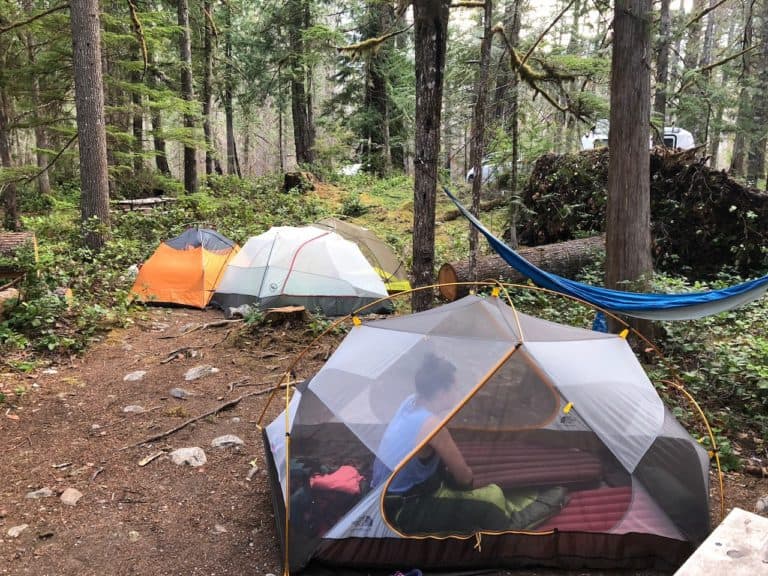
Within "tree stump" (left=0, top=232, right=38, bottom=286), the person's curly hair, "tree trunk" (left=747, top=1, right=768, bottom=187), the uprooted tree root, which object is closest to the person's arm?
the person's curly hair

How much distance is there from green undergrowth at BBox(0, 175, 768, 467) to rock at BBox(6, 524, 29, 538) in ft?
5.48

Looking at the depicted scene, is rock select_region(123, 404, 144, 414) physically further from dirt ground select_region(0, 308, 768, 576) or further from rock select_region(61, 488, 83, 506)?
rock select_region(61, 488, 83, 506)

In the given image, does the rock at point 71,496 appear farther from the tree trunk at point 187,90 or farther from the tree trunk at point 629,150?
the tree trunk at point 187,90

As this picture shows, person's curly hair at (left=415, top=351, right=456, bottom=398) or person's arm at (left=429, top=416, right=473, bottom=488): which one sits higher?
person's curly hair at (left=415, top=351, right=456, bottom=398)

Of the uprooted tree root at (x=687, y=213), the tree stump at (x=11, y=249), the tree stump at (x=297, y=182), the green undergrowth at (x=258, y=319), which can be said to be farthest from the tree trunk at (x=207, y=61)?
the uprooted tree root at (x=687, y=213)

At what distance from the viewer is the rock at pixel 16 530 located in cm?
272

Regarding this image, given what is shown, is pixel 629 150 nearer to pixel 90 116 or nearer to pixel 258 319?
pixel 258 319

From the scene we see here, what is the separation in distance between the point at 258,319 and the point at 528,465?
399 cm

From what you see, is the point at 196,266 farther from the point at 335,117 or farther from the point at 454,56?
the point at 335,117

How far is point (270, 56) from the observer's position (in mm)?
16328

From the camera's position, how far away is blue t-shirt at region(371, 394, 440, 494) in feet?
8.43

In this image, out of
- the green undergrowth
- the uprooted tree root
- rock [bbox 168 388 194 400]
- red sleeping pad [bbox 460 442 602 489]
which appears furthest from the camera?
the uprooted tree root

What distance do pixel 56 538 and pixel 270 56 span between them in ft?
52.7

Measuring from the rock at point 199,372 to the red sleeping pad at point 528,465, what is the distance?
3.08 meters
